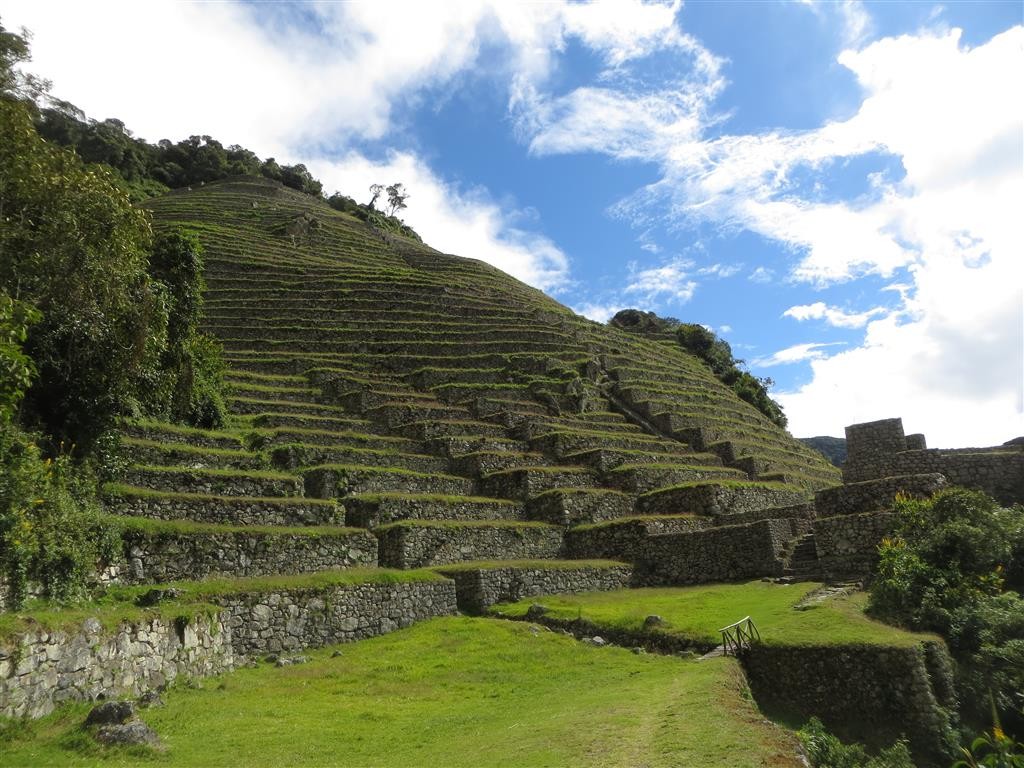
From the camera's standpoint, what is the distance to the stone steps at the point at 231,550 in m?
14.3

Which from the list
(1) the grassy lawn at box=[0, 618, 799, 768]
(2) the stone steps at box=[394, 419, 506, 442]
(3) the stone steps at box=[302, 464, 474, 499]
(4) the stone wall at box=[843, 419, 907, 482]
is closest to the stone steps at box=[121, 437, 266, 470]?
(3) the stone steps at box=[302, 464, 474, 499]

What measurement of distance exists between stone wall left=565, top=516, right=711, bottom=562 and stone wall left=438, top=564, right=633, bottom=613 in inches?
46.1

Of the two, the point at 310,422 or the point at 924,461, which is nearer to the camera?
the point at 924,461

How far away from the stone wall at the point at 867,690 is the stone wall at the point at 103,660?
9.72m

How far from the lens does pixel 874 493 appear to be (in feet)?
56.4

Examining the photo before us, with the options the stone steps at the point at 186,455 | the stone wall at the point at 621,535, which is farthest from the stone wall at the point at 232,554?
the stone wall at the point at 621,535

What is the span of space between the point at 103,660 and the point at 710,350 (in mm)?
56086

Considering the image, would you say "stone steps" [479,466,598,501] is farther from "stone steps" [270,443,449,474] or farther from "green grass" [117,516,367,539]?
"green grass" [117,516,367,539]

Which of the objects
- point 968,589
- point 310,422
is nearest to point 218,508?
point 310,422

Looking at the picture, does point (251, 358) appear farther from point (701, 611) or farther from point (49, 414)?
point (701, 611)

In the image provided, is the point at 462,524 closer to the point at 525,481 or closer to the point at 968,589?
the point at 525,481

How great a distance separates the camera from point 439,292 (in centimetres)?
4834

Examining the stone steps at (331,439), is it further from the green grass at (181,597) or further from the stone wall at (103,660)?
the stone wall at (103,660)

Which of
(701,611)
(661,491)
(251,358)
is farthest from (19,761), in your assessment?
(251,358)
